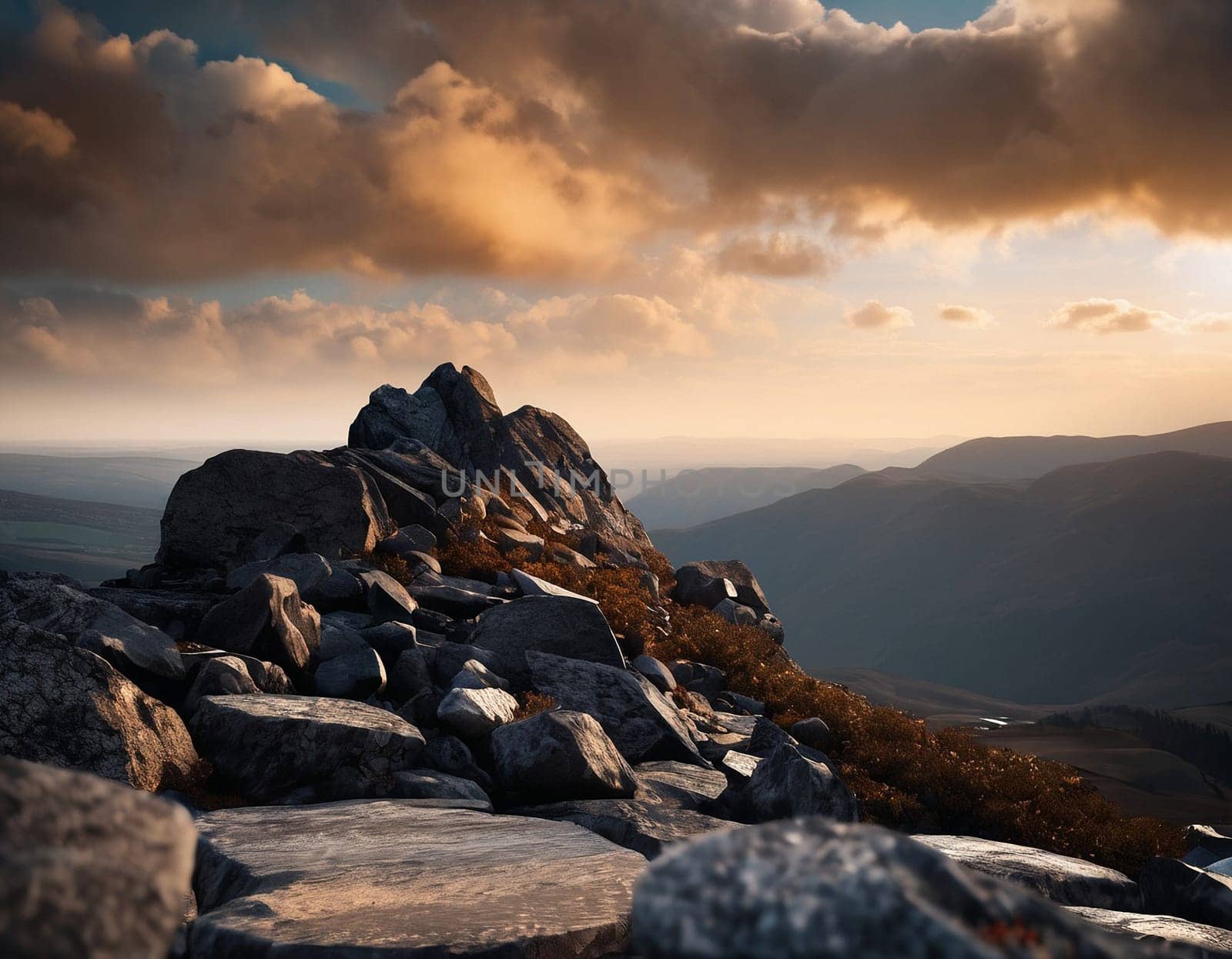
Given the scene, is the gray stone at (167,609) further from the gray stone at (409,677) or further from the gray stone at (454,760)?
the gray stone at (454,760)

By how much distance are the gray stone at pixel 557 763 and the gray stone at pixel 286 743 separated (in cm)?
147

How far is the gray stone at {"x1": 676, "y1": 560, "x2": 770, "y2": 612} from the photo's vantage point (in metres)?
29.6

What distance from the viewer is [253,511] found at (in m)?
19.9

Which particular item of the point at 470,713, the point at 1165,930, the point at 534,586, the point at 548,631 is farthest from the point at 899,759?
the point at 470,713

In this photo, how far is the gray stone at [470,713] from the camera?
1141 cm

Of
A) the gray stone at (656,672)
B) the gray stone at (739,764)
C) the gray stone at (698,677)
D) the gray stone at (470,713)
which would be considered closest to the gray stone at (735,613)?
the gray stone at (698,677)

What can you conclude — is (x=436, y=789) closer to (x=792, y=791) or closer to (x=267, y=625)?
(x=267, y=625)

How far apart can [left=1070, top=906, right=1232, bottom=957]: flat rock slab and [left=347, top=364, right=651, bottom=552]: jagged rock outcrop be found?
78.0 feet

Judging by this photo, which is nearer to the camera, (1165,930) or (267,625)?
(1165,930)

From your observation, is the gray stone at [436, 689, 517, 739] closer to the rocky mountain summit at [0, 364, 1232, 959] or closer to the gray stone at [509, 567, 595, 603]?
the rocky mountain summit at [0, 364, 1232, 959]

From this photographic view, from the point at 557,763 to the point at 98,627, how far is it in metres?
6.88

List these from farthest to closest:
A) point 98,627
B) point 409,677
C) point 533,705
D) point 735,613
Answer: point 735,613 → point 409,677 → point 533,705 → point 98,627

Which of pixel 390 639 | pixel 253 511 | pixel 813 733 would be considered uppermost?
A: pixel 253 511

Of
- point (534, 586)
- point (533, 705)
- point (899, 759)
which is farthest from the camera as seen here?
point (534, 586)
